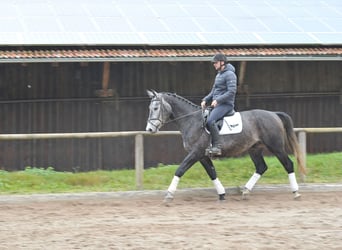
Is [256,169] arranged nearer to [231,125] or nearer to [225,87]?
[231,125]

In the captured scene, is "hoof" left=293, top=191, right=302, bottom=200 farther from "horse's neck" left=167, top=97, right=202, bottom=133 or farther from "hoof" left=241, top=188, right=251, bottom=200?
"horse's neck" left=167, top=97, right=202, bottom=133

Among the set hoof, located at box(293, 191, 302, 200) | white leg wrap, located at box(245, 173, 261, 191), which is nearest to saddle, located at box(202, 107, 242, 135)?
white leg wrap, located at box(245, 173, 261, 191)

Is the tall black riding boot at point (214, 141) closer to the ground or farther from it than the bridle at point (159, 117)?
closer to the ground

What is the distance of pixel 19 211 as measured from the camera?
10172mm

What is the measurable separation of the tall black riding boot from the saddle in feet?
0.45

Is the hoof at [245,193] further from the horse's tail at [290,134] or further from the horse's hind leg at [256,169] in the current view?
the horse's tail at [290,134]

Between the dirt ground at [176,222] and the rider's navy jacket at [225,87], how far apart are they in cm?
166

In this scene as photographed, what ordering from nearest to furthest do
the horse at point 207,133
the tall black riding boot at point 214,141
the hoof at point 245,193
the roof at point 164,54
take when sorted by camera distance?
1. the tall black riding boot at point 214,141
2. the horse at point 207,133
3. the hoof at point 245,193
4. the roof at point 164,54

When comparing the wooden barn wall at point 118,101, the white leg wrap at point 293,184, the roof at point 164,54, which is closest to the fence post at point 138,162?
the roof at point 164,54

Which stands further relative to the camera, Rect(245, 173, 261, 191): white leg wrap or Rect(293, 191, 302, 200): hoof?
Rect(245, 173, 261, 191): white leg wrap

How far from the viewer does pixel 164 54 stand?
13852 mm

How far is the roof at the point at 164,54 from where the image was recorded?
13258mm
